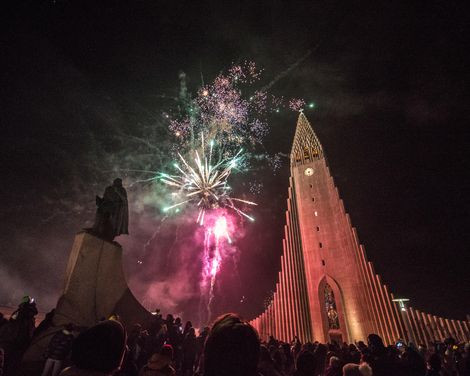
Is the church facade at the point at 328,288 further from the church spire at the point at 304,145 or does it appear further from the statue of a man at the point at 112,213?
the statue of a man at the point at 112,213

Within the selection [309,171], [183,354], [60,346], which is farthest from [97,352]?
[309,171]

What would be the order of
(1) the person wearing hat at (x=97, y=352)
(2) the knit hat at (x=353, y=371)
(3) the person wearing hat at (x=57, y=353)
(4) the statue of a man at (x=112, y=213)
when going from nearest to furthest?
(1) the person wearing hat at (x=97, y=352)
(2) the knit hat at (x=353, y=371)
(3) the person wearing hat at (x=57, y=353)
(4) the statue of a man at (x=112, y=213)

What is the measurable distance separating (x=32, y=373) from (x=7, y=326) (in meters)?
1.10

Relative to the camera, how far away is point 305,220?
32.7 metres

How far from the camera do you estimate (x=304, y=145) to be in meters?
39.2

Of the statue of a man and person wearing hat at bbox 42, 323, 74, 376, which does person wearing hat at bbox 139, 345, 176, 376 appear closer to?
person wearing hat at bbox 42, 323, 74, 376

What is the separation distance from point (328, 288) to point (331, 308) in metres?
2.09

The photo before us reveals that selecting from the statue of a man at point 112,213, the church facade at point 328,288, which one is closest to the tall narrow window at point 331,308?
the church facade at point 328,288

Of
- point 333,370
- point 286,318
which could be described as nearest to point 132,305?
point 333,370

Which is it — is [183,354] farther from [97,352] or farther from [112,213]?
[97,352]

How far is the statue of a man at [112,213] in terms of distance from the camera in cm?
838

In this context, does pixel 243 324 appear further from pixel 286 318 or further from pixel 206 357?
pixel 286 318

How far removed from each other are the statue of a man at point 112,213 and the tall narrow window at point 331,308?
26.1 metres

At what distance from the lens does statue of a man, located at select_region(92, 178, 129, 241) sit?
838cm
